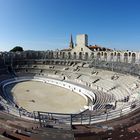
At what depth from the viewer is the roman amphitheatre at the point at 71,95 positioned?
45.1ft

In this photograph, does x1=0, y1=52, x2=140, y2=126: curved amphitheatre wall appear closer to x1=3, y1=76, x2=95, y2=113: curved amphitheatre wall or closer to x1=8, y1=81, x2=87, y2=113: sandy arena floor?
x1=3, y1=76, x2=95, y2=113: curved amphitheatre wall

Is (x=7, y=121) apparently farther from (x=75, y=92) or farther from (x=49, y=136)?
(x=75, y=92)

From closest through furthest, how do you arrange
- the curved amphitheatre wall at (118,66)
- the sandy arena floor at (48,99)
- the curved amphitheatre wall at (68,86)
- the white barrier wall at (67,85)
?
the curved amphitheatre wall at (118,66)
the sandy arena floor at (48,99)
the curved amphitheatre wall at (68,86)
the white barrier wall at (67,85)

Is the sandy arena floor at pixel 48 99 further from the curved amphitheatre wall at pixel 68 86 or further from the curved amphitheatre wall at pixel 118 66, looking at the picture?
the curved amphitheatre wall at pixel 118 66

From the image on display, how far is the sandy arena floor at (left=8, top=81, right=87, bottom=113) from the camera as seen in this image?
29.0m

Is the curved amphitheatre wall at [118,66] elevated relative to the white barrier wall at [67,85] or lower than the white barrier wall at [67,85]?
elevated

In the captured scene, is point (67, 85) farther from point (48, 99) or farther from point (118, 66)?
point (118, 66)

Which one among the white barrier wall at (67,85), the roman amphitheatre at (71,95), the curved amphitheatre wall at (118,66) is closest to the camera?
the roman amphitheatre at (71,95)

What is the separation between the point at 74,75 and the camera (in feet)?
162

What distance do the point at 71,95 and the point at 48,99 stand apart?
5586 millimetres

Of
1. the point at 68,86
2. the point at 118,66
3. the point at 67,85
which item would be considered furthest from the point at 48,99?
the point at 118,66

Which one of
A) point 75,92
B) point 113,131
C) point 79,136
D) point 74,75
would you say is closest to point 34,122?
point 79,136

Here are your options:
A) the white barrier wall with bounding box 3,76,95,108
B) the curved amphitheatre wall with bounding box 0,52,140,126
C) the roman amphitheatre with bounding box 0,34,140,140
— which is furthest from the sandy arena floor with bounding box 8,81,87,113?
the curved amphitheatre wall with bounding box 0,52,140,126

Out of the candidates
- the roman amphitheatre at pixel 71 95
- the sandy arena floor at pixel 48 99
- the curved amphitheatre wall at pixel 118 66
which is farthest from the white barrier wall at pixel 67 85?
the curved amphitheatre wall at pixel 118 66
